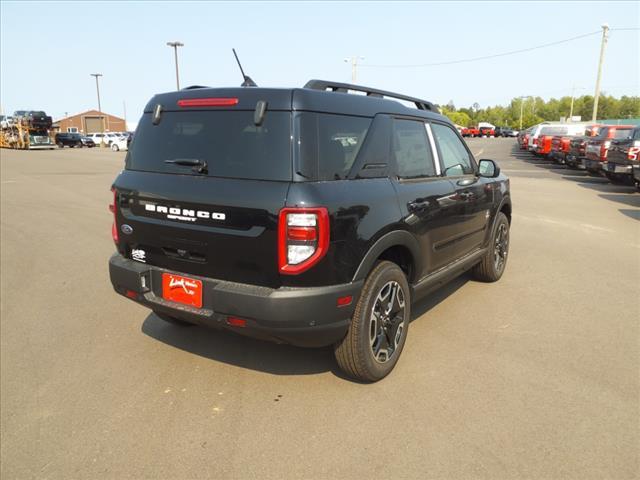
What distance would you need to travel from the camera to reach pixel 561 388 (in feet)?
11.0

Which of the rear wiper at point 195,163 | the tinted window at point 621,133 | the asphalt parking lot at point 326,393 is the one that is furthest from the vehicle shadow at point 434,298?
the tinted window at point 621,133

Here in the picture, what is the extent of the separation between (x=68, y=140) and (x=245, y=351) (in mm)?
52568

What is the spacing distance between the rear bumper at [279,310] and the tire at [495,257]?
2.80m

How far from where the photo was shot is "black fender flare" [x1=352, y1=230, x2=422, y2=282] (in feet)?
10.2

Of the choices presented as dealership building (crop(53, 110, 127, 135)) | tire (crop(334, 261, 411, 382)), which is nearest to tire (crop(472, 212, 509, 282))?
tire (crop(334, 261, 411, 382))

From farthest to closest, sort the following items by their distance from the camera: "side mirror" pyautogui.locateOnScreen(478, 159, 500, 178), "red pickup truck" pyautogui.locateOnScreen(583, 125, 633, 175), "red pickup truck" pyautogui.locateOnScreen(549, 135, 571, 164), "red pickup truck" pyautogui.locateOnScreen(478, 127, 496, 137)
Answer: "red pickup truck" pyautogui.locateOnScreen(478, 127, 496, 137), "red pickup truck" pyautogui.locateOnScreen(549, 135, 571, 164), "red pickup truck" pyautogui.locateOnScreen(583, 125, 633, 175), "side mirror" pyautogui.locateOnScreen(478, 159, 500, 178)

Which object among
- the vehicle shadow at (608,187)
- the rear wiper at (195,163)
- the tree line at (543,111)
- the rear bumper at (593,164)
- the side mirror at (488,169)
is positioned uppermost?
the tree line at (543,111)

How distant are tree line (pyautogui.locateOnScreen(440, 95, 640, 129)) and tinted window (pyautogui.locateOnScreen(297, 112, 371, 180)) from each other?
10934cm

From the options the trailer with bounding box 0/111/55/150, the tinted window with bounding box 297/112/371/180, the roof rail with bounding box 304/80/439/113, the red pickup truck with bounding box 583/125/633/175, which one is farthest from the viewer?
the trailer with bounding box 0/111/55/150

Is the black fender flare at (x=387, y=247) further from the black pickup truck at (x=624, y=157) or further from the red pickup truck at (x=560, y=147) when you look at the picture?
the red pickup truck at (x=560, y=147)

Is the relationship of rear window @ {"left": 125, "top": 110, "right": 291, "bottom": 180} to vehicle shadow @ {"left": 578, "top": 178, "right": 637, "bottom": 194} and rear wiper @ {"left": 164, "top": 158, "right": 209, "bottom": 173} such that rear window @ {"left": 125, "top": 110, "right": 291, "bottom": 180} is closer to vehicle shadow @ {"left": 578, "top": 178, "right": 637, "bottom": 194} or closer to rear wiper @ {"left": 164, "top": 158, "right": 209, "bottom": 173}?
rear wiper @ {"left": 164, "top": 158, "right": 209, "bottom": 173}

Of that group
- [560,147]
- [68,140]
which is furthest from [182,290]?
[68,140]

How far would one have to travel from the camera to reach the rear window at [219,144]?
2.92 meters

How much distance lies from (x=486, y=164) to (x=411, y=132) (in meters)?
1.67
